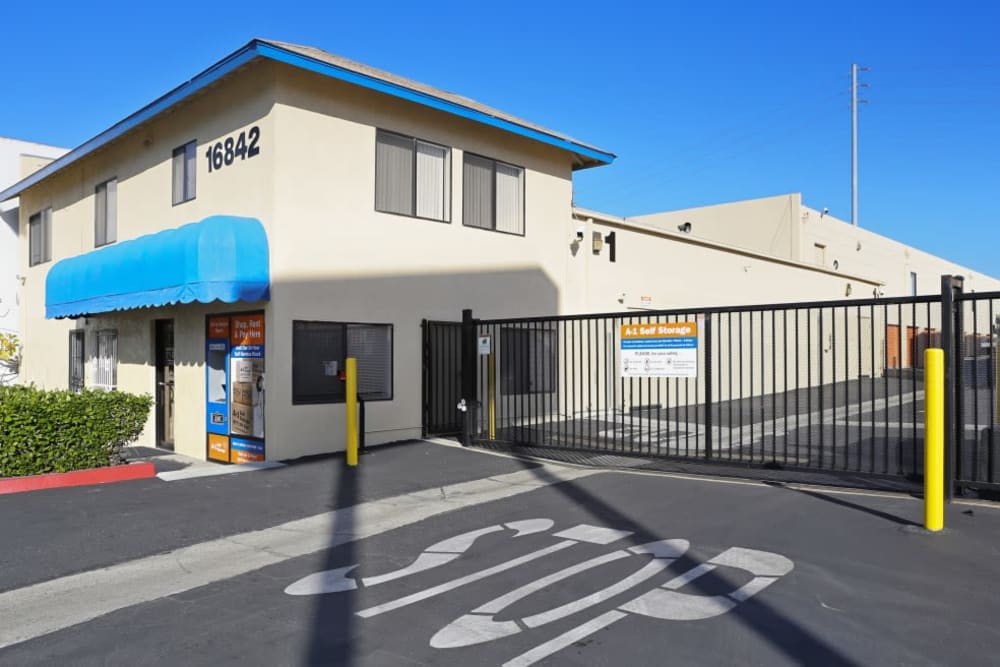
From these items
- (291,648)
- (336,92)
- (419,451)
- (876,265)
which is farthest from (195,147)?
(876,265)

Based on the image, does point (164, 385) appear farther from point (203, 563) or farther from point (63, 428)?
point (203, 563)

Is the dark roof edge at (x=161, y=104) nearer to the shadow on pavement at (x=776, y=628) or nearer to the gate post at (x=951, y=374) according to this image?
the shadow on pavement at (x=776, y=628)

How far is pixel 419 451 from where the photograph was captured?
11867mm

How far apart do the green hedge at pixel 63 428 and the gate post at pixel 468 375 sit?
482 cm

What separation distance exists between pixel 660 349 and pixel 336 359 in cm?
515

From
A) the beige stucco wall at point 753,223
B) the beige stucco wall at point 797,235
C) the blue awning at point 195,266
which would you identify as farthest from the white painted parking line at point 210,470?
the beige stucco wall at point 753,223

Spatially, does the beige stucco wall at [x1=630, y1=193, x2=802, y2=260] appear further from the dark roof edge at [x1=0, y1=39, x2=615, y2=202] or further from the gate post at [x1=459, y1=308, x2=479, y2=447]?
the gate post at [x1=459, y1=308, x2=479, y2=447]

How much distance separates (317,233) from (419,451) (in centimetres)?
380

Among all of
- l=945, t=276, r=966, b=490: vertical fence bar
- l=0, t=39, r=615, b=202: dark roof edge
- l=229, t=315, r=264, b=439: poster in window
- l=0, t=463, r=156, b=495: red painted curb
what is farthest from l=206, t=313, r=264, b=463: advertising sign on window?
l=945, t=276, r=966, b=490: vertical fence bar

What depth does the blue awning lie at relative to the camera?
10.4 metres

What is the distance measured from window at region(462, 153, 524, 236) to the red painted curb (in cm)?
709

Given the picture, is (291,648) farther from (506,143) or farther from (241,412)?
(506,143)

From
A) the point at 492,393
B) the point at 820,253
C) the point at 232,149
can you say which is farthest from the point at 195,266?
the point at 820,253

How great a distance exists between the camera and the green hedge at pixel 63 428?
8875 mm
